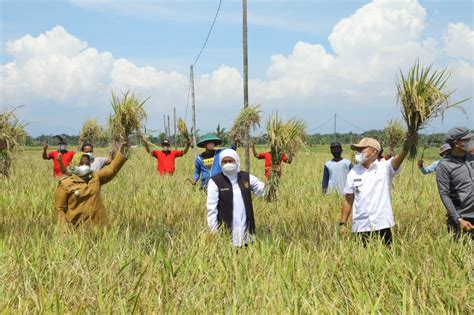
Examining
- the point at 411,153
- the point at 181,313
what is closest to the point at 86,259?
the point at 181,313

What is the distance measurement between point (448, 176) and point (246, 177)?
1778mm

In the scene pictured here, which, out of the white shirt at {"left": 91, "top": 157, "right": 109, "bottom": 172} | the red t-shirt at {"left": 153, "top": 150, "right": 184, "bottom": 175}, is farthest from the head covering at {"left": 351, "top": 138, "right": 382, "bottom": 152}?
the red t-shirt at {"left": 153, "top": 150, "right": 184, "bottom": 175}

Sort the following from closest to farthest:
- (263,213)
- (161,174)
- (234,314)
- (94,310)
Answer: (234,314)
(94,310)
(263,213)
(161,174)

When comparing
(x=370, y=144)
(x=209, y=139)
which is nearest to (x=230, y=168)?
(x=370, y=144)

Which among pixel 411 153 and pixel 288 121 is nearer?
pixel 411 153

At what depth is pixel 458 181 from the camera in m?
4.27

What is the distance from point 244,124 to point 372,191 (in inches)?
122

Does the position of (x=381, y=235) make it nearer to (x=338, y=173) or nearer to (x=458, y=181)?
(x=458, y=181)

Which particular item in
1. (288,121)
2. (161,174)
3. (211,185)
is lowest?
(161,174)

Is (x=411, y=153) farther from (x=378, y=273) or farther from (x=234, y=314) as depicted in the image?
(x=234, y=314)

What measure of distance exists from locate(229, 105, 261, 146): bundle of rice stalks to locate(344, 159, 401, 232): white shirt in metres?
2.91

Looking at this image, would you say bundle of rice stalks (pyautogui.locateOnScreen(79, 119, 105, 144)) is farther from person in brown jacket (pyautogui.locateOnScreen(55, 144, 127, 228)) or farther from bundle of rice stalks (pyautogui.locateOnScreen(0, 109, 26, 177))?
person in brown jacket (pyautogui.locateOnScreen(55, 144, 127, 228))

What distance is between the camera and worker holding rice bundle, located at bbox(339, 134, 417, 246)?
166 inches

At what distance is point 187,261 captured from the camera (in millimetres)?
3488
